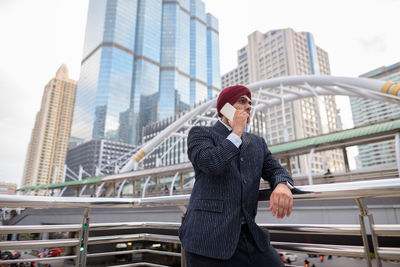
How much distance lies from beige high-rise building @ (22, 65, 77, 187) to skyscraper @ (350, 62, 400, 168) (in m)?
148

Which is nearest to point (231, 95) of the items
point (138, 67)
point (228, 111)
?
point (228, 111)

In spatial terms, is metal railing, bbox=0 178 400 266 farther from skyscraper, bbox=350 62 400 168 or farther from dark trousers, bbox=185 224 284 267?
skyscraper, bbox=350 62 400 168

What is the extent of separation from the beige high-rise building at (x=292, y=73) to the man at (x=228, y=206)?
8303cm

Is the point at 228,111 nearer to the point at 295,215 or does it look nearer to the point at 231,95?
the point at 231,95

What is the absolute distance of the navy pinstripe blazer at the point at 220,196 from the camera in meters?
1.35

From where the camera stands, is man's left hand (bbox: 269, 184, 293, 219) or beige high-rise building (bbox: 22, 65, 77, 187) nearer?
man's left hand (bbox: 269, 184, 293, 219)

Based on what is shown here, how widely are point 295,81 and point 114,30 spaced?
358ft

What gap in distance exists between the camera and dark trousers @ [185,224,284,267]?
4.42 feet

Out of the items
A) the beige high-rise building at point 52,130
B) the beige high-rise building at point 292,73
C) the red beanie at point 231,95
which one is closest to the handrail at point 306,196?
the red beanie at point 231,95

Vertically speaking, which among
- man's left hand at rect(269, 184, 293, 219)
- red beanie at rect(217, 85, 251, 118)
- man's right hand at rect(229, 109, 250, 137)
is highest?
red beanie at rect(217, 85, 251, 118)

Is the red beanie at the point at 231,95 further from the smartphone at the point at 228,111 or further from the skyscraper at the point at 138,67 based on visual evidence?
the skyscraper at the point at 138,67

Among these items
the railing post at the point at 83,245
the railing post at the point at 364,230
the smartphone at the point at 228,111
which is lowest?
the railing post at the point at 83,245

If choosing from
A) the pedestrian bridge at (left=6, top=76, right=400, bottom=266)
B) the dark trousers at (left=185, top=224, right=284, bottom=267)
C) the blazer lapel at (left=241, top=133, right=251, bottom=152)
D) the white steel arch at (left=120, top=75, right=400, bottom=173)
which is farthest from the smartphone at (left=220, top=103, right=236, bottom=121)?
the white steel arch at (left=120, top=75, right=400, bottom=173)

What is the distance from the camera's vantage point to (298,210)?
10227mm
